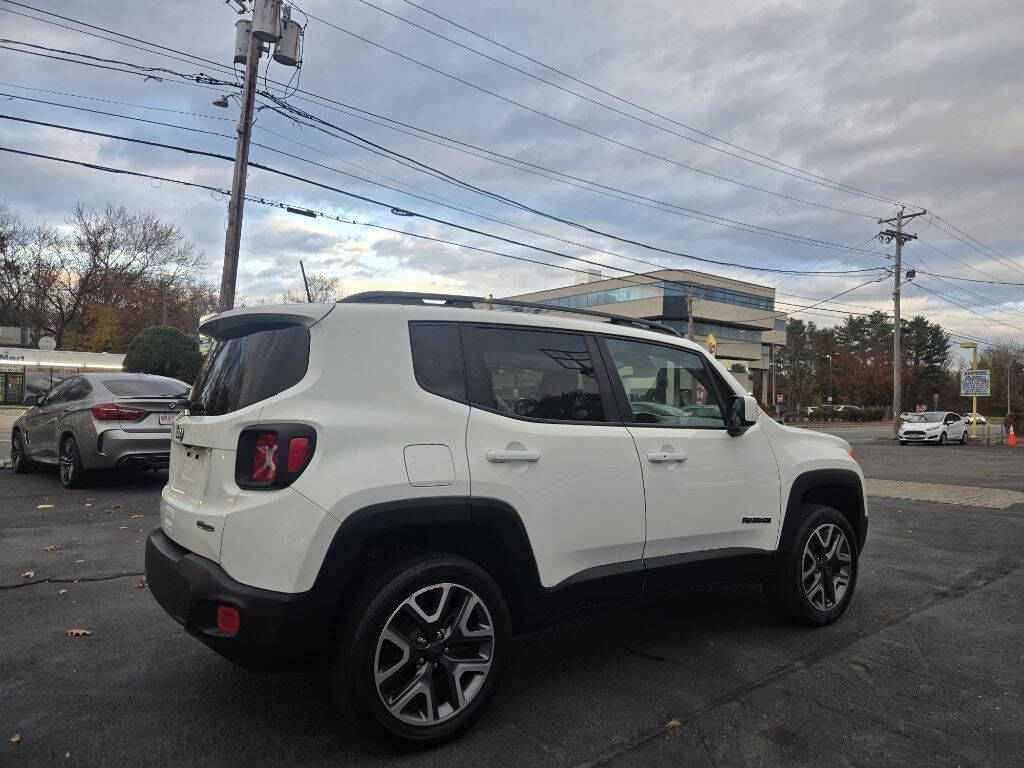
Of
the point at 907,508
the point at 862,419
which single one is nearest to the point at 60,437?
the point at 907,508

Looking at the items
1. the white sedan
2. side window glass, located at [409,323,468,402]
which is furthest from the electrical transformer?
the white sedan

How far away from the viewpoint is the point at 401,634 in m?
2.73

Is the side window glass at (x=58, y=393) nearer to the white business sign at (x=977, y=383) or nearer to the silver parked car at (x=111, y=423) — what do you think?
the silver parked car at (x=111, y=423)

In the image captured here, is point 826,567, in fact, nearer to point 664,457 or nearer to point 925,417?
point 664,457

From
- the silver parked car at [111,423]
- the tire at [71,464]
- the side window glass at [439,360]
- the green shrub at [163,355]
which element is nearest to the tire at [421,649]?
the side window glass at [439,360]

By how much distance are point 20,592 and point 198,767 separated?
3.02 meters

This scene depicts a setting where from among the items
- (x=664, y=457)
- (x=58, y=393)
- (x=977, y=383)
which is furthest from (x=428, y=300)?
(x=977, y=383)

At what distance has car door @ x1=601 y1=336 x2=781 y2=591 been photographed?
140 inches

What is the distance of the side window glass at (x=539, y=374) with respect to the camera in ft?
10.5

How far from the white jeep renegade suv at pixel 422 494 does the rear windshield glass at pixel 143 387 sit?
6570mm

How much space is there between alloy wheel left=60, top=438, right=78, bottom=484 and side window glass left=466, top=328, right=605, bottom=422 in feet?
26.4

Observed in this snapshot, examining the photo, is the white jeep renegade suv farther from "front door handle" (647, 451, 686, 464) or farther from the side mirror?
the side mirror

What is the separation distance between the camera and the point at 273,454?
2.66m

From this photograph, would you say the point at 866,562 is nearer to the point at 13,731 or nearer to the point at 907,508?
the point at 907,508
